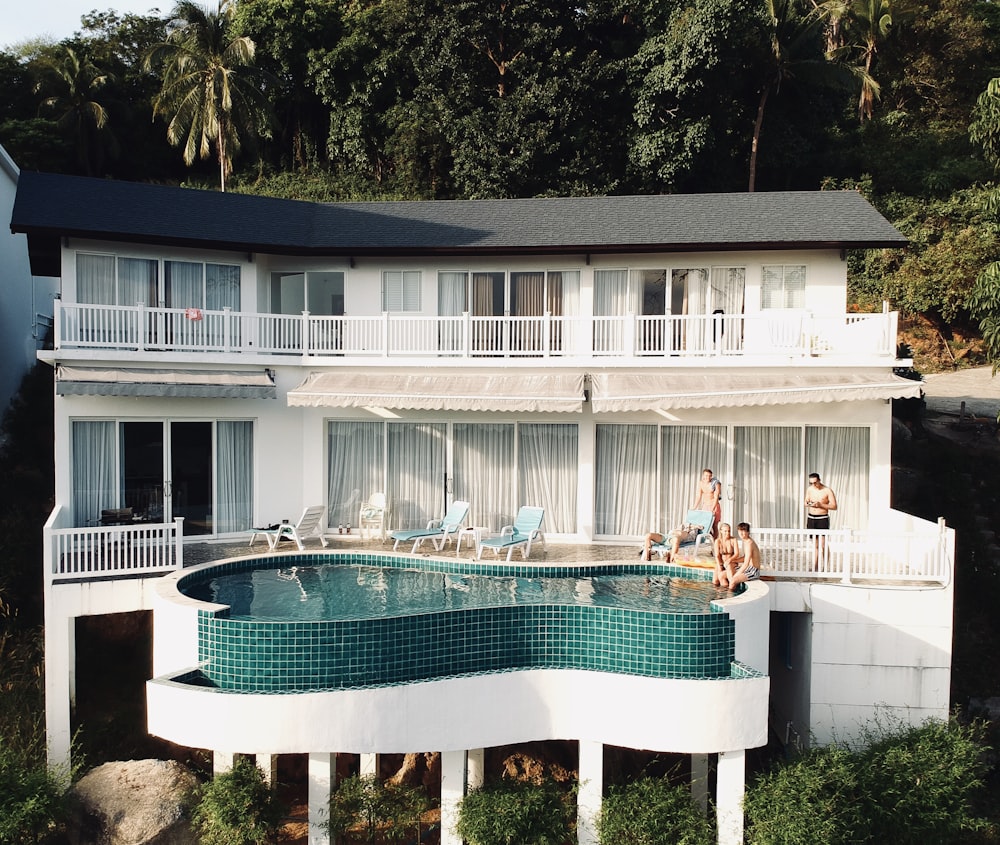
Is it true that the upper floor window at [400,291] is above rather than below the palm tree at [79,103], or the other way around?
below

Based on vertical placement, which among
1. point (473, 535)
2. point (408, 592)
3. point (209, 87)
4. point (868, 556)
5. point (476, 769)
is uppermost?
point (209, 87)

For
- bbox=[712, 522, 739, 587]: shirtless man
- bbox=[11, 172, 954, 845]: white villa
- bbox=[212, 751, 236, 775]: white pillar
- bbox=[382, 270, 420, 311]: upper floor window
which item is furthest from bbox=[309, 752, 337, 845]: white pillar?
bbox=[382, 270, 420, 311]: upper floor window

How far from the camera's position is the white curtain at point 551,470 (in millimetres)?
19969

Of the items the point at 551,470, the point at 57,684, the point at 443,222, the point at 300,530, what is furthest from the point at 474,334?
the point at 57,684

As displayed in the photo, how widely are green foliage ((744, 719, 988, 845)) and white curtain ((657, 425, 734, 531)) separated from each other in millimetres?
6843

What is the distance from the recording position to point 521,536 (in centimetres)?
1770

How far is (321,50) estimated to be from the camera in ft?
150

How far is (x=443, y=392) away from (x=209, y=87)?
32.4 metres

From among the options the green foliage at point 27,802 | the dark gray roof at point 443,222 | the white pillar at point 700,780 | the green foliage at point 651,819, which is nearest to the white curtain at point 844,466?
the dark gray roof at point 443,222

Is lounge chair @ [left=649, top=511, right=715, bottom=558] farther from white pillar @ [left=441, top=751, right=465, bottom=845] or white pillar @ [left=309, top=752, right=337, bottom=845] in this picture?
white pillar @ [left=309, top=752, right=337, bottom=845]

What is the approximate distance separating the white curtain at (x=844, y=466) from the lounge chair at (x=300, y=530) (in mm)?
12023

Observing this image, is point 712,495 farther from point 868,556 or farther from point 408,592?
point 408,592

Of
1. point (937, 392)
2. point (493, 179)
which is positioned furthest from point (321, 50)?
point (937, 392)

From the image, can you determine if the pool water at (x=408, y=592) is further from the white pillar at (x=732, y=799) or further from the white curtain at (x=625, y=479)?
the white curtain at (x=625, y=479)
